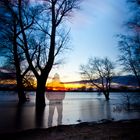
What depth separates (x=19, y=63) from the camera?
1283 inches

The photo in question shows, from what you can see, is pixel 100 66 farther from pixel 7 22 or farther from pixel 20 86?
pixel 7 22

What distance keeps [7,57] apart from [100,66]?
34978mm

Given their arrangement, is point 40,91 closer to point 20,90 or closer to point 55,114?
point 55,114

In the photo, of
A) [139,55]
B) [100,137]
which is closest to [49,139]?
[100,137]

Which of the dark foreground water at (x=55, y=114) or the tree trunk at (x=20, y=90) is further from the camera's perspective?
the tree trunk at (x=20, y=90)

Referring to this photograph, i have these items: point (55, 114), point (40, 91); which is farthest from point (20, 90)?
point (55, 114)

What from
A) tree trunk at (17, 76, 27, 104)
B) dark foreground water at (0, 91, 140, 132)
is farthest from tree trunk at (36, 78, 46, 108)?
tree trunk at (17, 76, 27, 104)

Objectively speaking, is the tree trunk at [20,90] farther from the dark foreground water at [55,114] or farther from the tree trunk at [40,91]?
the tree trunk at [40,91]

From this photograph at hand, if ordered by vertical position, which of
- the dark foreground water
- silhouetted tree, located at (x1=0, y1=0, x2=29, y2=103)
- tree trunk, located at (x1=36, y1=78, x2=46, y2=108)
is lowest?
the dark foreground water

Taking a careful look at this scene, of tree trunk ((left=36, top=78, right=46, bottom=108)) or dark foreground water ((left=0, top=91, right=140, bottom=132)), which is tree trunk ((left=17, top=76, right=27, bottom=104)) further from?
tree trunk ((left=36, top=78, right=46, bottom=108))

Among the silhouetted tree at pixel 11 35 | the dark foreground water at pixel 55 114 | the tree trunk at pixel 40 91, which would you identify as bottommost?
the dark foreground water at pixel 55 114

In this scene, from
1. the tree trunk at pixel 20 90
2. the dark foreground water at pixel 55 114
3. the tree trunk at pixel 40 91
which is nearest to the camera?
the dark foreground water at pixel 55 114

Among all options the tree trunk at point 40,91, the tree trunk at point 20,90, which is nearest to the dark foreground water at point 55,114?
the tree trunk at point 40,91

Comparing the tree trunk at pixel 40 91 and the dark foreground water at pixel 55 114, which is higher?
the tree trunk at pixel 40 91
